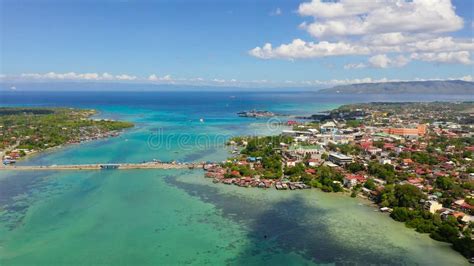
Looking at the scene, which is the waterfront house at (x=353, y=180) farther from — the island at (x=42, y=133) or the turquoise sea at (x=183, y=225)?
the island at (x=42, y=133)

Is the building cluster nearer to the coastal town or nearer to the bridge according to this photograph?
the coastal town

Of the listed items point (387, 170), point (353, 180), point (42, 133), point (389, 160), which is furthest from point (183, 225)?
point (42, 133)

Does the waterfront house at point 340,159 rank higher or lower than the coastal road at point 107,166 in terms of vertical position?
higher

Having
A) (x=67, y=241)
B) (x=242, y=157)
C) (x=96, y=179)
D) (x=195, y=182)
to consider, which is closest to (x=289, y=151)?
(x=242, y=157)

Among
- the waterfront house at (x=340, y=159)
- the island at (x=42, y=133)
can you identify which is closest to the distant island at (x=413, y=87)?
the island at (x=42, y=133)

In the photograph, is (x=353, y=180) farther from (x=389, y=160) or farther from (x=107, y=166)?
(x=107, y=166)

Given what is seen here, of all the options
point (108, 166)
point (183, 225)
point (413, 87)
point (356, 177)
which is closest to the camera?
point (183, 225)

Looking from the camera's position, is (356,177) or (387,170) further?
(387,170)
